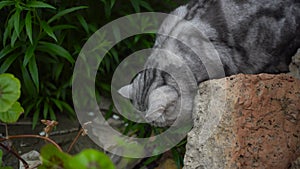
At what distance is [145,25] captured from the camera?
9.48ft

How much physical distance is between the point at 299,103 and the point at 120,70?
4.54 feet

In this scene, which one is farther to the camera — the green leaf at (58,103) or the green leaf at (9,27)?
the green leaf at (58,103)

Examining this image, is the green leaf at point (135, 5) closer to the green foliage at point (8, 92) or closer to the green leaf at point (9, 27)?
the green leaf at point (9, 27)

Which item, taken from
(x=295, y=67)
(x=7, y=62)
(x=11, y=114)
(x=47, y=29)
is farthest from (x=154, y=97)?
(x=7, y=62)

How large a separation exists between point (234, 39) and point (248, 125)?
0.69 metres

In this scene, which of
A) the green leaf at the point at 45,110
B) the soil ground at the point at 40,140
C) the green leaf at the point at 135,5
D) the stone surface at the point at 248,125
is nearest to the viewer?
the stone surface at the point at 248,125

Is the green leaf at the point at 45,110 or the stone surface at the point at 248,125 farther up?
the stone surface at the point at 248,125

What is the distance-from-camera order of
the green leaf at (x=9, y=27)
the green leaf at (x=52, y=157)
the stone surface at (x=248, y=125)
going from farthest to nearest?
the green leaf at (x=9, y=27) < the stone surface at (x=248, y=125) < the green leaf at (x=52, y=157)

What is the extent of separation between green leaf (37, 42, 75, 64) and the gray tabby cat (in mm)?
428

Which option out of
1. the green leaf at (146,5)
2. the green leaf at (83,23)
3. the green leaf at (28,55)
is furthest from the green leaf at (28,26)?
the green leaf at (146,5)

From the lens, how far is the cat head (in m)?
1.97

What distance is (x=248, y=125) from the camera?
5.41ft

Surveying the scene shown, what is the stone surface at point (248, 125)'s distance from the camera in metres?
1.64

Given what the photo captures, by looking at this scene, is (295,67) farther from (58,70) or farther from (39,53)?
(39,53)
